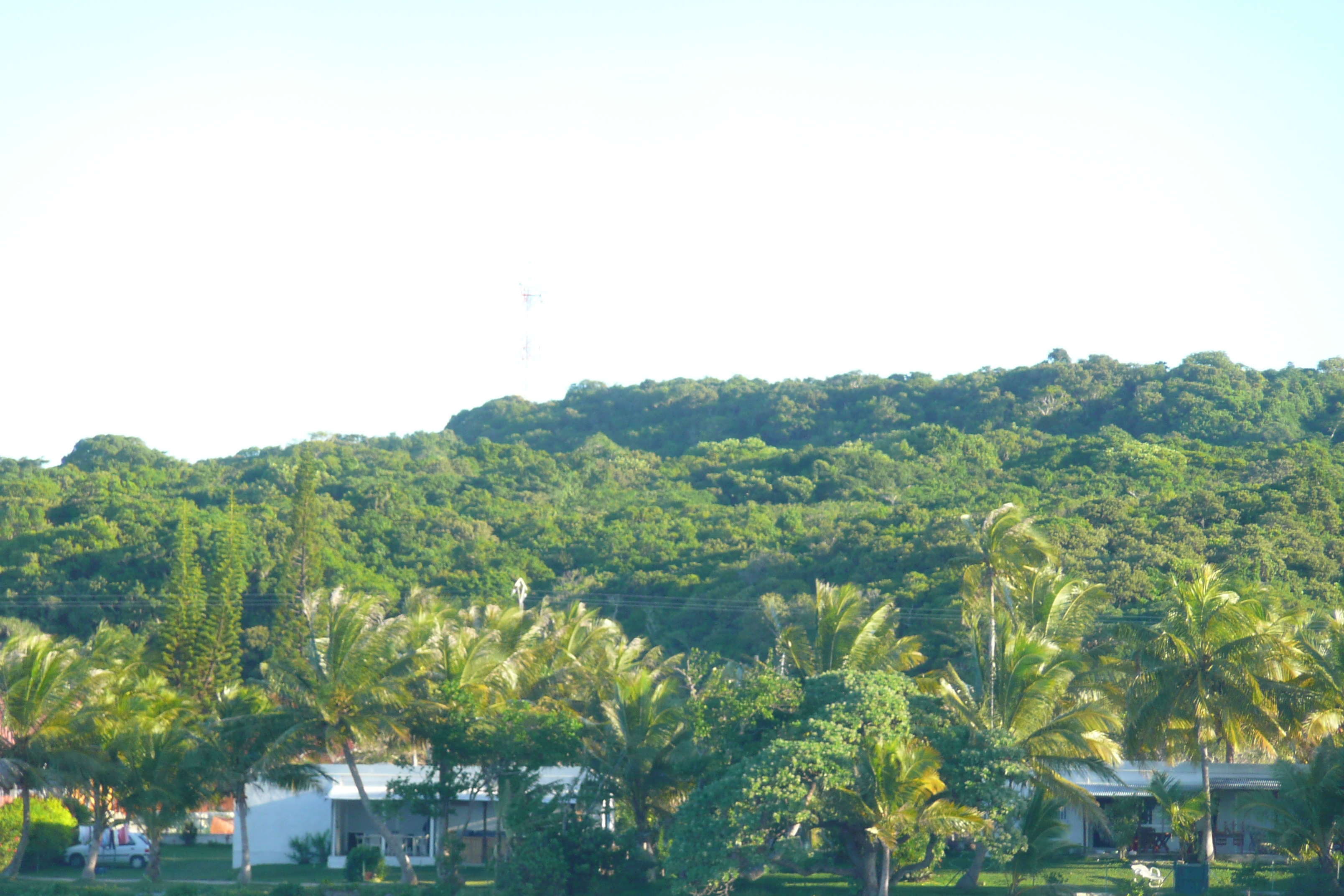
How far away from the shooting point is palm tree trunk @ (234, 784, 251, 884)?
1033 inches

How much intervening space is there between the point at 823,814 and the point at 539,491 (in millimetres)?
57516

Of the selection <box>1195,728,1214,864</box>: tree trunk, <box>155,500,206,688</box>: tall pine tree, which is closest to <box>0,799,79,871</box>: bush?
<box>155,500,206,688</box>: tall pine tree

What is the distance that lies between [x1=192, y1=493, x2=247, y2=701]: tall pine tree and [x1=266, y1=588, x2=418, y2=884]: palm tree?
56.7ft

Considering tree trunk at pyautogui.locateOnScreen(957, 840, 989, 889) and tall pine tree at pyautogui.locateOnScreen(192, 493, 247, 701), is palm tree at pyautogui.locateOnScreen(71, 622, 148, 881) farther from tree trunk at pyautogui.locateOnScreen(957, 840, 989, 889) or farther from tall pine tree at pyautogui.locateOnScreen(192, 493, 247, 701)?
tree trunk at pyautogui.locateOnScreen(957, 840, 989, 889)

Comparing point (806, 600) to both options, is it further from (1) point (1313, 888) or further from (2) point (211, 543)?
(2) point (211, 543)

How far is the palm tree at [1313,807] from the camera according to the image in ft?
68.4

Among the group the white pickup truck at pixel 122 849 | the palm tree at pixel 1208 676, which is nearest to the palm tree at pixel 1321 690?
the palm tree at pixel 1208 676

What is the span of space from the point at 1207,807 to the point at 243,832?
18.7 meters

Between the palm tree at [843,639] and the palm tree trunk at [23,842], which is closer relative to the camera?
the palm tree at [843,639]

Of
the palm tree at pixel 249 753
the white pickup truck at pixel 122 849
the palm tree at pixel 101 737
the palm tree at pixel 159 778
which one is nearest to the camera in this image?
the palm tree at pixel 249 753

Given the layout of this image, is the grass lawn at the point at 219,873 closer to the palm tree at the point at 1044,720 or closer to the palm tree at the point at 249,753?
the palm tree at the point at 249,753

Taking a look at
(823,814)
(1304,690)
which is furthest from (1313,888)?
(823,814)

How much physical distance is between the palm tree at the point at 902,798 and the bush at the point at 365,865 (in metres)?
10.9

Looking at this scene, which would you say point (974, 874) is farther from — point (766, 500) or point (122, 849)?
point (766, 500)
